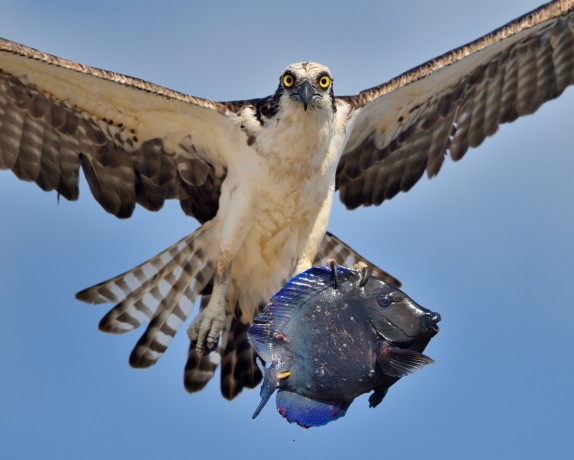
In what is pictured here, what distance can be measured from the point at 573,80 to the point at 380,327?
4536 millimetres

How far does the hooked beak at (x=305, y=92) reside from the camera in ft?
38.0

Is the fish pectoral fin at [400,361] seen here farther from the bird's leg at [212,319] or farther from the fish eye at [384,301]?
the bird's leg at [212,319]

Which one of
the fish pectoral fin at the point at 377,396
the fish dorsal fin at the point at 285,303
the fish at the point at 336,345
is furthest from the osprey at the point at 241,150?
the fish pectoral fin at the point at 377,396

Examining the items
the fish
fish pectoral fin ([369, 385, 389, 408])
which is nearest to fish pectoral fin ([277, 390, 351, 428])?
the fish

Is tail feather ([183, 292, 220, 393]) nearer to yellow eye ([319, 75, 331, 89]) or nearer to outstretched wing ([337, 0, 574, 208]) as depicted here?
outstretched wing ([337, 0, 574, 208])

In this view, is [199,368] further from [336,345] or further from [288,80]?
[336,345]

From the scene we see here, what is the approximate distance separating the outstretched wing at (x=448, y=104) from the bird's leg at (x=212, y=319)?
5.20 ft

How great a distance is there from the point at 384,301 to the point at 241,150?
9.48 ft

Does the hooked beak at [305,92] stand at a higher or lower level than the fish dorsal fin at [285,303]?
higher

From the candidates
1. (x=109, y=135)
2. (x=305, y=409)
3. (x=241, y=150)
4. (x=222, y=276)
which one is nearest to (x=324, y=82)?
(x=241, y=150)

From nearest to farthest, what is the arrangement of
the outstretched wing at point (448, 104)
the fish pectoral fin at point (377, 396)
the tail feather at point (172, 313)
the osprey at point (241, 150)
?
1. the fish pectoral fin at point (377, 396)
2. the osprey at point (241, 150)
3. the outstretched wing at point (448, 104)
4. the tail feather at point (172, 313)

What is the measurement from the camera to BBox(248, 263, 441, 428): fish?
950 cm

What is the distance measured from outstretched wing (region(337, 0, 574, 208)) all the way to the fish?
9.78 ft

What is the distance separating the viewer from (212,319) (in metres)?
12.3
